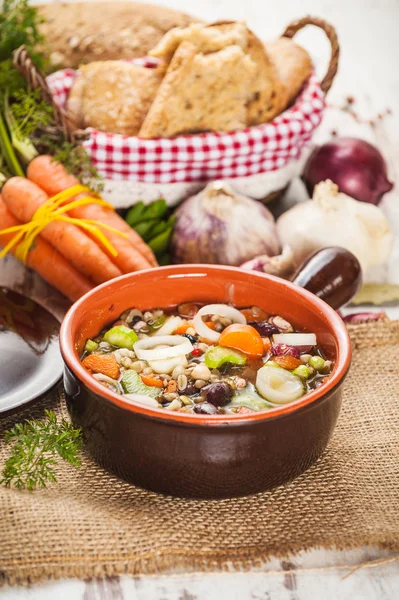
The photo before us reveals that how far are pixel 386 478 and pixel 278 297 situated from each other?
0.60 m

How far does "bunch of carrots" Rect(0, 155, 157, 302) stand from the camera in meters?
3.07

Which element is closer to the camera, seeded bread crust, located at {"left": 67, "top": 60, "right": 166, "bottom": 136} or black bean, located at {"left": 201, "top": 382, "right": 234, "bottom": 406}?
black bean, located at {"left": 201, "top": 382, "right": 234, "bottom": 406}

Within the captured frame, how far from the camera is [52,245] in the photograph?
314cm

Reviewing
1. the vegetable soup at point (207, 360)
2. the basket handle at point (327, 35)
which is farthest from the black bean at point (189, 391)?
the basket handle at point (327, 35)

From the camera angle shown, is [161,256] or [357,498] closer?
[357,498]

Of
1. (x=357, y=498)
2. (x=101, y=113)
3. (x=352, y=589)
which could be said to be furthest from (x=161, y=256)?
(x=352, y=589)

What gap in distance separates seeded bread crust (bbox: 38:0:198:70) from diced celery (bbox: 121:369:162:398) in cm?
232

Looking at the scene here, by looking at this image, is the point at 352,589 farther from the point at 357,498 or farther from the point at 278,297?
the point at 278,297

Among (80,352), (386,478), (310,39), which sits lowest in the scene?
(310,39)

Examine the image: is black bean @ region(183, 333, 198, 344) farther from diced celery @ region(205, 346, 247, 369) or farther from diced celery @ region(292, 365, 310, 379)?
diced celery @ region(292, 365, 310, 379)

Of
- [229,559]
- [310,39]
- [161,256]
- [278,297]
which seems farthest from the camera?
[310,39]

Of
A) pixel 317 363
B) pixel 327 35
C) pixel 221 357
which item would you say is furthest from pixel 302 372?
pixel 327 35

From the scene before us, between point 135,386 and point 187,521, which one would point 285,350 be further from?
point 187,521

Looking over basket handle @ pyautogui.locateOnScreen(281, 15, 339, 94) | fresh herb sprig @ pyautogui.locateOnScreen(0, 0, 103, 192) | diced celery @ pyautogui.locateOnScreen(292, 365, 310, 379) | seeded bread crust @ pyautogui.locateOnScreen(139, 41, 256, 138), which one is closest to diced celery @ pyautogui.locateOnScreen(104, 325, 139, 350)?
diced celery @ pyautogui.locateOnScreen(292, 365, 310, 379)
